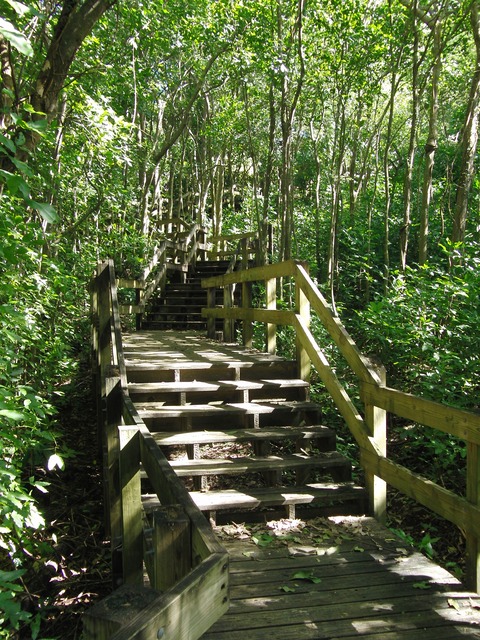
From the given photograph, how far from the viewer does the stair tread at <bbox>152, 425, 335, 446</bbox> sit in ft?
14.3

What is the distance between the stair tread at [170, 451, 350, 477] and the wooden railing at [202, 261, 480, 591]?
34 centimetres

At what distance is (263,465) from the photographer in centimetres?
420

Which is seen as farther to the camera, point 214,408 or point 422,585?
point 214,408

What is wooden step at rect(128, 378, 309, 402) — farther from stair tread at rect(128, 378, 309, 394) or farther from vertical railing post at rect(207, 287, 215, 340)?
vertical railing post at rect(207, 287, 215, 340)

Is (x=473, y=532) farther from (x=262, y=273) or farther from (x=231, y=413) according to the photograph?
(x=262, y=273)

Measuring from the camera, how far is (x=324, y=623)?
2678mm

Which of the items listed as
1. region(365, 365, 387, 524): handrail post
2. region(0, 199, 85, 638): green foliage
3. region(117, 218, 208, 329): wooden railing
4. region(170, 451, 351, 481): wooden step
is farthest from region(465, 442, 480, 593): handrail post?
region(117, 218, 208, 329): wooden railing

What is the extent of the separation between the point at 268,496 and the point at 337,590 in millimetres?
1003

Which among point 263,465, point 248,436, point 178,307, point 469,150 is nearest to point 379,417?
point 263,465

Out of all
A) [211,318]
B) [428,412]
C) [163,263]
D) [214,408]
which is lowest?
[214,408]

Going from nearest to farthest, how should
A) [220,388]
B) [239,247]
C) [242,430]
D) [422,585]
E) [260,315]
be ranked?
[422,585], [242,430], [220,388], [260,315], [239,247]

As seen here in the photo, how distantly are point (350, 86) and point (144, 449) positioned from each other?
9.29 m

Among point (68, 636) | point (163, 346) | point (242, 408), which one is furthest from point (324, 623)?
point (163, 346)

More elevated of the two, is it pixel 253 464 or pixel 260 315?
pixel 260 315
